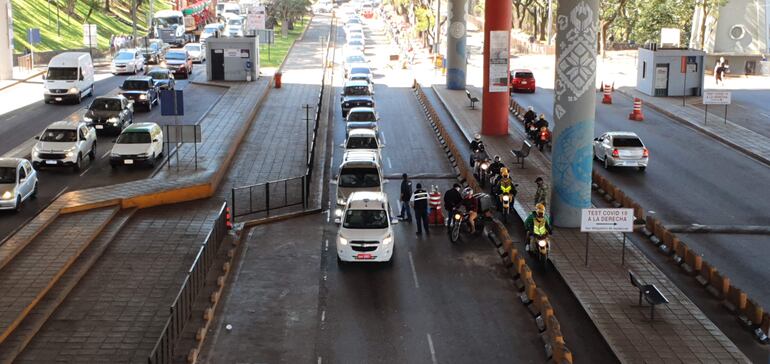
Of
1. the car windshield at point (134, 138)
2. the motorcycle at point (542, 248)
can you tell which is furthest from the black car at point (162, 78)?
the motorcycle at point (542, 248)

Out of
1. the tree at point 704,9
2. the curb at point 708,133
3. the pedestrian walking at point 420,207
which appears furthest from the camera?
the tree at point 704,9

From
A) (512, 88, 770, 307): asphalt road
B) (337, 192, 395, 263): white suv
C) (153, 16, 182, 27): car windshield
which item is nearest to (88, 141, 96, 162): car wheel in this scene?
(337, 192, 395, 263): white suv

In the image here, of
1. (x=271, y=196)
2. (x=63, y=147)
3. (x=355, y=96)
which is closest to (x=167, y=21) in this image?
(x=355, y=96)

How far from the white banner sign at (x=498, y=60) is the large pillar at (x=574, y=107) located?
17.6 meters

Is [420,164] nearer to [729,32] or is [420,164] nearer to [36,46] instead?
[729,32]

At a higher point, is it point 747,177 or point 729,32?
point 729,32

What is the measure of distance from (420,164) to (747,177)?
12165mm

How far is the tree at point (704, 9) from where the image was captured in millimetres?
70819

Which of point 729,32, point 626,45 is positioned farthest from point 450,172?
point 626,45

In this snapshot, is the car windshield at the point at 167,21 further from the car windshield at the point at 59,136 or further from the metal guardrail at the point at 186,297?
the metal guardrail at the point at 186,297

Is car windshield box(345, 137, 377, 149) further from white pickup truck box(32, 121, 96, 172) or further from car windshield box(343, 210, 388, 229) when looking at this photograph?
car windshield box(343, 210, 388, 229)

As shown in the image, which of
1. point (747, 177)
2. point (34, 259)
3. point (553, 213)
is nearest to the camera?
point (34, 259)

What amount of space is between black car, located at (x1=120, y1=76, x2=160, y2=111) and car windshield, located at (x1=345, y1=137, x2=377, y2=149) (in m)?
17.5

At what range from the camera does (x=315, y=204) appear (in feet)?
106
